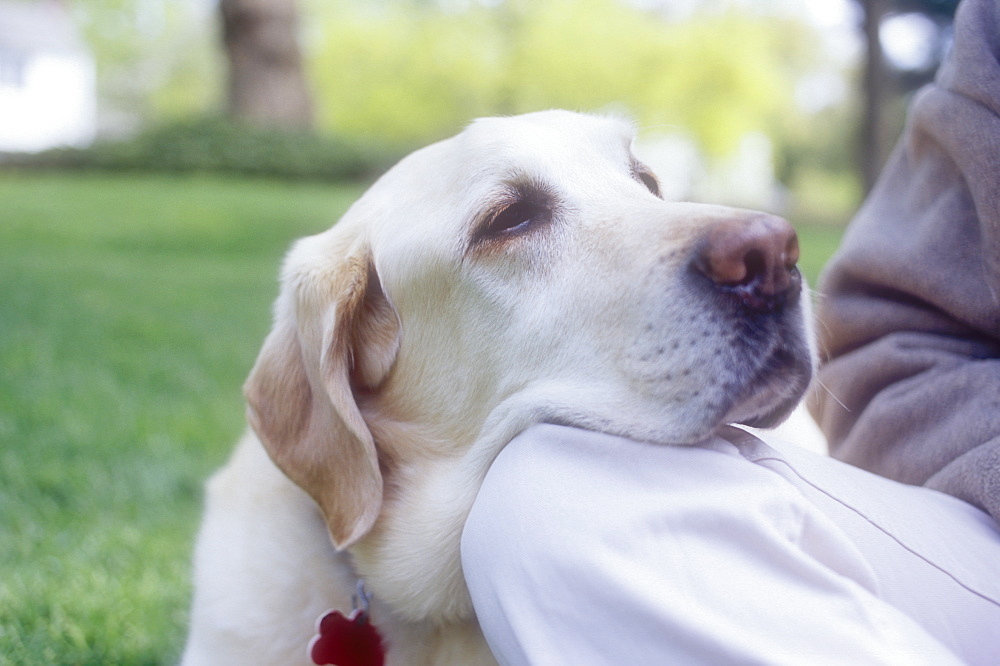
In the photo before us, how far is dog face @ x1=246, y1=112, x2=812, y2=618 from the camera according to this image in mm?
1661

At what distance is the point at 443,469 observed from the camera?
209cm

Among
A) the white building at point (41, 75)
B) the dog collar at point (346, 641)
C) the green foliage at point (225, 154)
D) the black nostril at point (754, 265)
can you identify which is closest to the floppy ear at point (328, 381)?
the dog collar at point (346, 641)

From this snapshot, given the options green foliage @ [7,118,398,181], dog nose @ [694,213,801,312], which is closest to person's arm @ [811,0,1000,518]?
dog nose @ [694,213,801,312]

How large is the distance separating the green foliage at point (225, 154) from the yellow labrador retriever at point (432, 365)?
43.5ft

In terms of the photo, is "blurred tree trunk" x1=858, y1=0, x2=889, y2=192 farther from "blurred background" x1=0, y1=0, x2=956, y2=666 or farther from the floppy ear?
the floppy ear

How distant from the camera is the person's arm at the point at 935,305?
1856 mm

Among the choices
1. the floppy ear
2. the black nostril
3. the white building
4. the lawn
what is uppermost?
the black nostril

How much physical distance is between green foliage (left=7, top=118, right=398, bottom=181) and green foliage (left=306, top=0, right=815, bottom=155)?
41.1 ft

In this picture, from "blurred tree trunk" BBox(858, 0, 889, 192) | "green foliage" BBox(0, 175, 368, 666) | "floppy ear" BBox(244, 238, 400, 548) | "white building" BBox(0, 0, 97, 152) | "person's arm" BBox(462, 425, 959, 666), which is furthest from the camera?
"white building" BBox(0, 0, 97, 152)

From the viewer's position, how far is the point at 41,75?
4466 centimetres

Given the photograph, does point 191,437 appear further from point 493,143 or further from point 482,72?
point 482,72

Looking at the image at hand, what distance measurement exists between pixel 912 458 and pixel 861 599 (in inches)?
32.0

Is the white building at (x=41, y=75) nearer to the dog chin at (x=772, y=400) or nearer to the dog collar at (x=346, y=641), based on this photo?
the dog collar at (x=346, y=641)

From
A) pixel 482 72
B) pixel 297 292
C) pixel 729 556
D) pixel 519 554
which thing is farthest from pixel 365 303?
pixel 482 72
